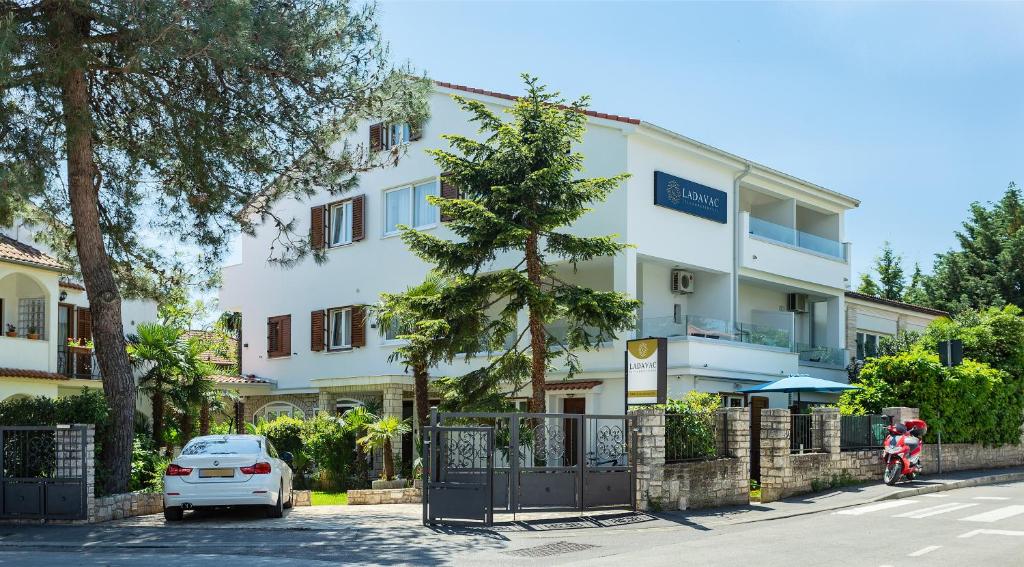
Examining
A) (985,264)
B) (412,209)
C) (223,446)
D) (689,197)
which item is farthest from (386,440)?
(985,264)

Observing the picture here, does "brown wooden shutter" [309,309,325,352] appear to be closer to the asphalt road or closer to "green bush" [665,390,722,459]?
the asphalt road

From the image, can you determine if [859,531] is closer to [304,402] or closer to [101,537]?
[101,537]

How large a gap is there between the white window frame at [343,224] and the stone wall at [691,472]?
16.7 meters

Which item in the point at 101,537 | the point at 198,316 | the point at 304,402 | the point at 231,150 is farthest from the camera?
the point at 198,316

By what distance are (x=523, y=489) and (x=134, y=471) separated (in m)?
7.69

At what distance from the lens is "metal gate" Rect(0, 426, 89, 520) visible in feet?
52.5

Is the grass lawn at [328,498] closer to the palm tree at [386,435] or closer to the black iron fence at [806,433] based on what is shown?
the palm tree at [386,435]

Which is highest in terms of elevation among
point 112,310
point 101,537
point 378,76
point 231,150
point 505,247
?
point 378,76

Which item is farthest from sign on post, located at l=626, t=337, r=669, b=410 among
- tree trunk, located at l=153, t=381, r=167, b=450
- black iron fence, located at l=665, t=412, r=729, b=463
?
tree trunk, located at l=153, t=381, r=167, b=450

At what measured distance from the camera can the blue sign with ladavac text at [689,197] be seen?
2583 cm

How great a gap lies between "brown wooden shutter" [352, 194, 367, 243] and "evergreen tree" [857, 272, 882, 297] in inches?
1448

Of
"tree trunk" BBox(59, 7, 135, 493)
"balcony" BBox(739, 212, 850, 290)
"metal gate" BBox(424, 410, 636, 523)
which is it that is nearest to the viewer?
"metal gate" BBox(424, 410, 636, 523)

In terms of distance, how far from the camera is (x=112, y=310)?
18.4 metres

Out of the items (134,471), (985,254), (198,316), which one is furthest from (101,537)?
(198,316)
